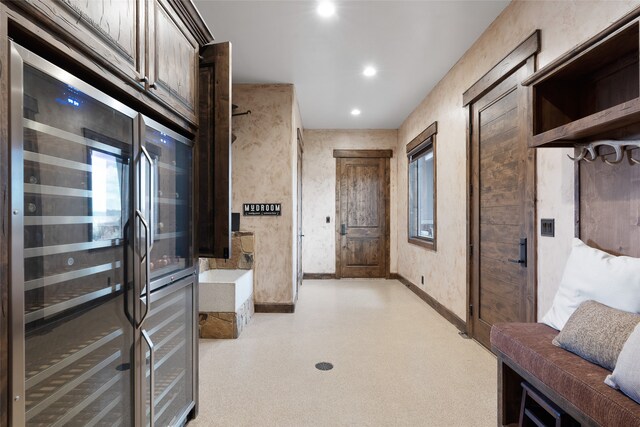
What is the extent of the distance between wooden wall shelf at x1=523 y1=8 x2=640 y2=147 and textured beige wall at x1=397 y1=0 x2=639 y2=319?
244 mm

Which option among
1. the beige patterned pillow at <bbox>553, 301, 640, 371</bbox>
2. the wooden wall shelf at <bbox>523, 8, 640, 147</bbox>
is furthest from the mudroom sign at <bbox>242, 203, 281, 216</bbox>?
the beige patterned pillow at <bbox>553, 301, 640, 371</bbox>

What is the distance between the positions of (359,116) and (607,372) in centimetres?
482

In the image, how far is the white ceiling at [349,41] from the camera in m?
2.62

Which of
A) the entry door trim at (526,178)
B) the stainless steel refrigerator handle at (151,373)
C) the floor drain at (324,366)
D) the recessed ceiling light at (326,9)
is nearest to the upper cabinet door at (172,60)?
the stainless steel refrigerator handle at (151,373)

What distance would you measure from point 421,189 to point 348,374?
3606 mm

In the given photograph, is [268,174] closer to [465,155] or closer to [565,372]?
[465,155]

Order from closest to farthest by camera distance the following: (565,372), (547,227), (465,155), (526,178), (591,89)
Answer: (565,372) < (591,89) < (547,227) < (526,178) < (465,155)

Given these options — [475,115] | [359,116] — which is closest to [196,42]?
[475,115]

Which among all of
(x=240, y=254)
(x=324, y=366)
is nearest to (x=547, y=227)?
(x=324, y=366)

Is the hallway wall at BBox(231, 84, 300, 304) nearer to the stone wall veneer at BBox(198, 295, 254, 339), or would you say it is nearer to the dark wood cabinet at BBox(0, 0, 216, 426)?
the stone wall veneer at BBox(198, 295, 254, 339)

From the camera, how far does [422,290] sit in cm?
475

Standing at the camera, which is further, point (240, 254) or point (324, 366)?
point (240, 254)

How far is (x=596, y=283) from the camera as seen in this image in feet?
5.03

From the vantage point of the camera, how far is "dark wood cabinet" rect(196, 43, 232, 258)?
187 centimetres
